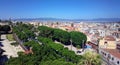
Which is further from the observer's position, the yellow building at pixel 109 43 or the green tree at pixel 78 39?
the green tree at pixel 78 39

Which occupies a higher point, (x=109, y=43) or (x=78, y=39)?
(x=109, y=43)

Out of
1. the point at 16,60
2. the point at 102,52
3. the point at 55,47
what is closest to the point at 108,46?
the point at 102,52

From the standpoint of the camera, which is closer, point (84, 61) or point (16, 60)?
point (16, 60)

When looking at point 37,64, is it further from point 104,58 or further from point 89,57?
point 104,58

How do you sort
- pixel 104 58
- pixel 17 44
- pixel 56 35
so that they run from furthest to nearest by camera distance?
1. pixel 56 35
2. pixel 17 44
3. pixel 104 58

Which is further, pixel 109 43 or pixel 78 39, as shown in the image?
pixel 78 39

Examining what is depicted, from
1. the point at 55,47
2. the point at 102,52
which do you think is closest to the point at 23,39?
the point at 55,47

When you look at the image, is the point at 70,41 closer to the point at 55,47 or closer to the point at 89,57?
the point at 55,47

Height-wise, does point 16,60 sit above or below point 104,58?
above

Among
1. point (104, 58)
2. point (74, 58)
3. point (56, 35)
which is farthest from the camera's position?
point (56, 35)

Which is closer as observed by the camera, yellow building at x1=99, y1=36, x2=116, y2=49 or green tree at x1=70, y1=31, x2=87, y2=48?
yellow building at x1=99, y1=36, x2=116, y2=49
